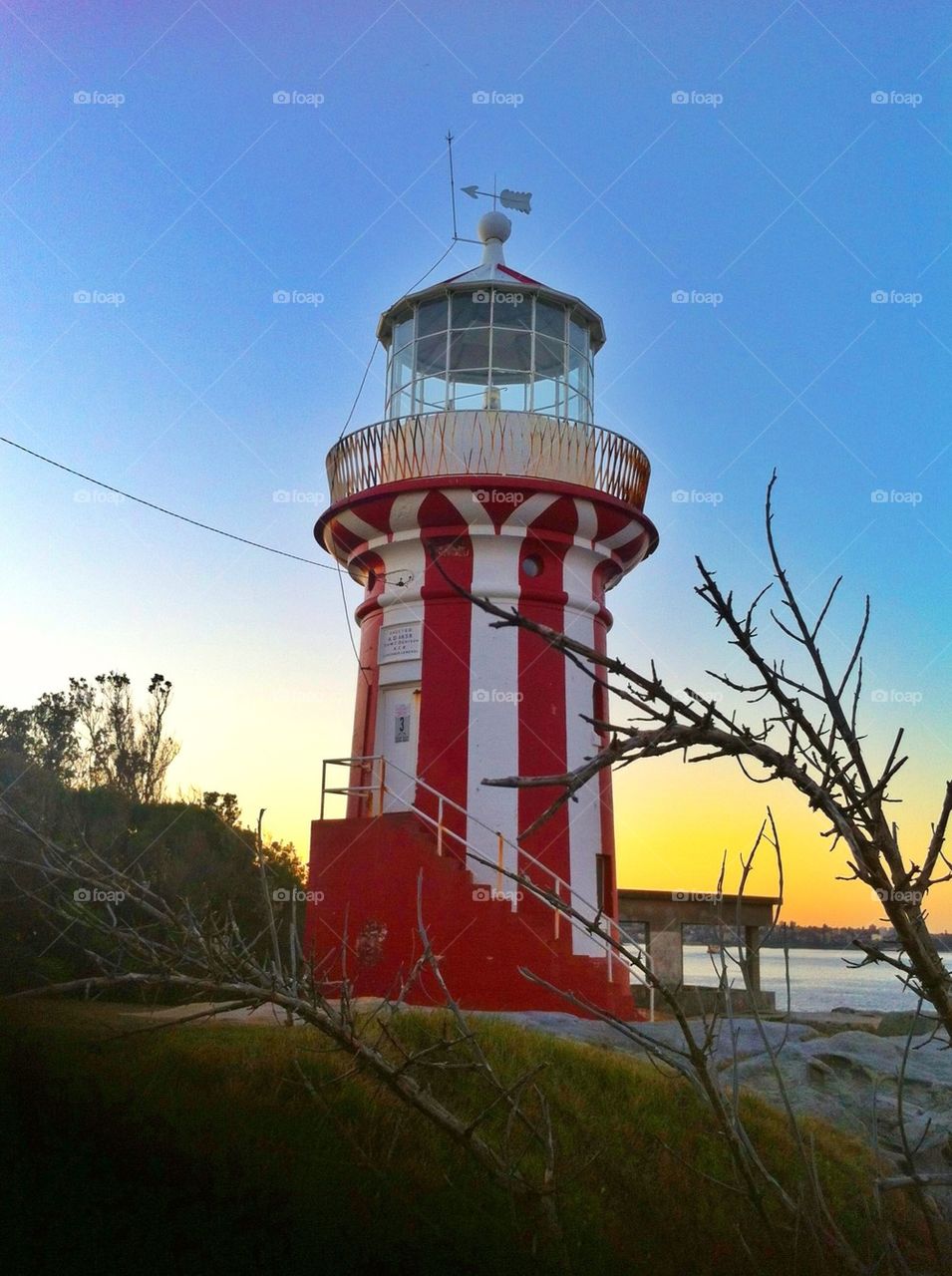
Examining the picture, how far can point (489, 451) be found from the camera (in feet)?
47.6

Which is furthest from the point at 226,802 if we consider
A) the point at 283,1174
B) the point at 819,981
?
the point at 819,981

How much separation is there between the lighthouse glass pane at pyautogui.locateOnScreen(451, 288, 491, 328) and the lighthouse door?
4714mm

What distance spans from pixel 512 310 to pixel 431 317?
107cm

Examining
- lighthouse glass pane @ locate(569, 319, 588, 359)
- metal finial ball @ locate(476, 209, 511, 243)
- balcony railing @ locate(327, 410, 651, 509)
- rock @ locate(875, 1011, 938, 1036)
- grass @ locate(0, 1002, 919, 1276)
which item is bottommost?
grass @ locate(0, 1002, 919, 1276)

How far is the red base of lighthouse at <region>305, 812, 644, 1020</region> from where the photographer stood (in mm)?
12461

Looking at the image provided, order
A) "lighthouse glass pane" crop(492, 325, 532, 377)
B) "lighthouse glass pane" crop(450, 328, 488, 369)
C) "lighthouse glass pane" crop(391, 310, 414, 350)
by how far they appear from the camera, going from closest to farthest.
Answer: "lighthouse glass pane" crop(450, 328, 488, 369), "lighthouse glass pane" crop(492, 325, 532, 377), "lighthouse glass pane" crop(391, 310, 414, 350)

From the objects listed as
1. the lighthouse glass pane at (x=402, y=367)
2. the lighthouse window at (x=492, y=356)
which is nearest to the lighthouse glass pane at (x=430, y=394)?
the lighthouse window at (x=492, y=356)

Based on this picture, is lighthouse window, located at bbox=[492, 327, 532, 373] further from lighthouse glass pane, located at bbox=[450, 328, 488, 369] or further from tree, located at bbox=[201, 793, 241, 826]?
tree, located at bbox=[201, 793, 241, 826]

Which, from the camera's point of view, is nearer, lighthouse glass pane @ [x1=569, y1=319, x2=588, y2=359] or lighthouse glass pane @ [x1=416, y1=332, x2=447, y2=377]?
lighthouse glass pane @ [x1=416, y1=332, x2=447, y2=377]

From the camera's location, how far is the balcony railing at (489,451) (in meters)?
14.5

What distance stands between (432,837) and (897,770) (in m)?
10.9

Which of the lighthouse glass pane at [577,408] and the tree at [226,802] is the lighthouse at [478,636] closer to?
the lighthouse glass pane at [577,408]

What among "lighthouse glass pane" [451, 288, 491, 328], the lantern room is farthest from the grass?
"lighthouse glass pane" [451, 288, 491, 328]

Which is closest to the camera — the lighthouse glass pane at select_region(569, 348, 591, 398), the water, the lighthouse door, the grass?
the grass
